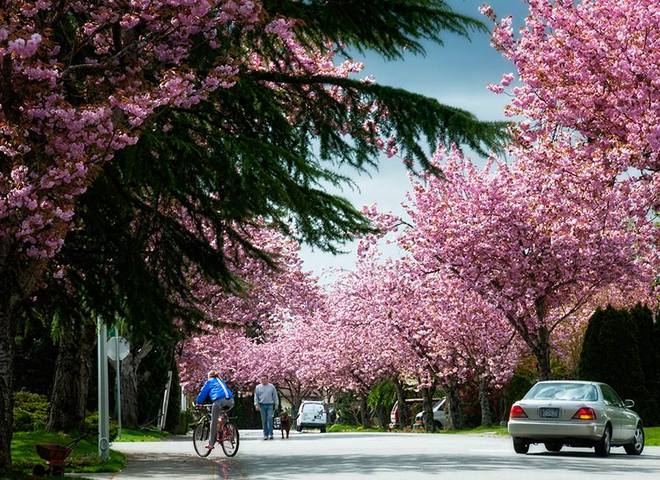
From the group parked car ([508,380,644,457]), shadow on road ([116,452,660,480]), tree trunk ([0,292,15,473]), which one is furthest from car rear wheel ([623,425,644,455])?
tree trunk ([0,292,15,473])

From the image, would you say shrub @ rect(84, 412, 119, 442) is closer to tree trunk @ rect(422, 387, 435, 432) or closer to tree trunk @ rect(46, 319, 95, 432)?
tree trunk @ rect(46, 319, 95, 432)

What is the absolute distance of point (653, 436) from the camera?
29.5 metres

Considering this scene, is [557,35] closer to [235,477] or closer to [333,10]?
[333,10]

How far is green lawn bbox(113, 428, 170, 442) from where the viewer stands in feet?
101

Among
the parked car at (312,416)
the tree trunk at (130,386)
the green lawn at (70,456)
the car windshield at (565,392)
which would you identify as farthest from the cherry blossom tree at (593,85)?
the parked car at (312,416)

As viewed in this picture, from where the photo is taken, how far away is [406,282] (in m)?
47.2

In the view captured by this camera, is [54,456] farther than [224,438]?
No

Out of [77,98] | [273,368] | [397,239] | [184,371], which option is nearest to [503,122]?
[77,98]

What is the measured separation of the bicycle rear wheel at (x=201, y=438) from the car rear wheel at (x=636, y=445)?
8.04 meters

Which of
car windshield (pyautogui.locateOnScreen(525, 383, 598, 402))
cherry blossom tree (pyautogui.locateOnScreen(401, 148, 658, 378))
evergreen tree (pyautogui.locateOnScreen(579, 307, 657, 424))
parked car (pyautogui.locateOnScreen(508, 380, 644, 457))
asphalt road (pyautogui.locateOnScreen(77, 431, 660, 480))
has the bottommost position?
asphalt road (pyautogui.locateOnScreen(77, 431, 660, 480))

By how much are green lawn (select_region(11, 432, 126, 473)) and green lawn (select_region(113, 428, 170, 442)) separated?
569cm

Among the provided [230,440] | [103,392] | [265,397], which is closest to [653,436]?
[265,397]

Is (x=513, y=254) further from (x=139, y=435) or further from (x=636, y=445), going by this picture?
(x=139, y=435)

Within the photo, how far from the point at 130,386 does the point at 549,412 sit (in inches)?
834
